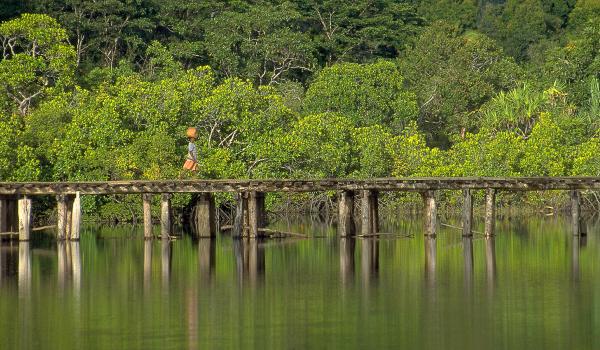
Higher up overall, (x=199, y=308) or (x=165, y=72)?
(x=165, y=72)

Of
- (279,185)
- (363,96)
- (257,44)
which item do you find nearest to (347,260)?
(279,185)

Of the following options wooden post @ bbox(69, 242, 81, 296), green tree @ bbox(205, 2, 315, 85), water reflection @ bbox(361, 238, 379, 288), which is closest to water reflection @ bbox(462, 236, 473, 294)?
water reflection @ bbox(361, 238, 379, 288)

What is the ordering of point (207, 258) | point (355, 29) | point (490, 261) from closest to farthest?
point (490, 261)
point (207, 258)
point (355, 29)

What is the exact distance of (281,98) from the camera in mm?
51750

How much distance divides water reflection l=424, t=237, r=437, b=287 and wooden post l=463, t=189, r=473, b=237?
1.12m

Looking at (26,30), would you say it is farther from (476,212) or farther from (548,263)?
(548,263)

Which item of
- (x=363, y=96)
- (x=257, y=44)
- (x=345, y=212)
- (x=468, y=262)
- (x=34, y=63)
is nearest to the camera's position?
(x=468, y=262)

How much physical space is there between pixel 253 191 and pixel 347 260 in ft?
17.8

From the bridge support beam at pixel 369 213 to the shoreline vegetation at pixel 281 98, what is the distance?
5.89 meters

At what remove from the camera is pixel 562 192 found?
181 ft

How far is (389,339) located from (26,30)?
3176 cm

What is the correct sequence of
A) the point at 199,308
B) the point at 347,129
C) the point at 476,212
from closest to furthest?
the point at 199,308
the point at 347,129
the point at 476,212

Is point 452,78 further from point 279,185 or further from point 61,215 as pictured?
point 61,215

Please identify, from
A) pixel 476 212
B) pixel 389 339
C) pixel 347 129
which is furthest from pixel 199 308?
pixel 476 212
